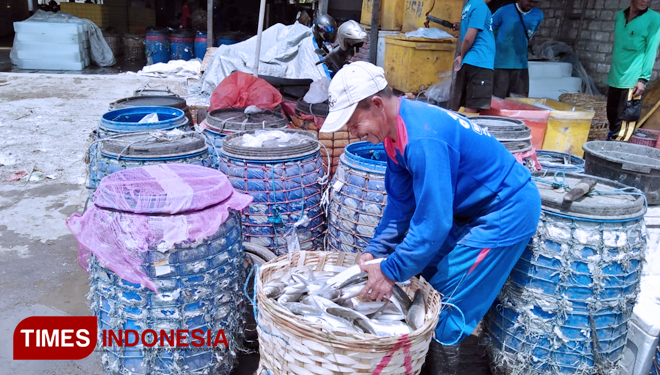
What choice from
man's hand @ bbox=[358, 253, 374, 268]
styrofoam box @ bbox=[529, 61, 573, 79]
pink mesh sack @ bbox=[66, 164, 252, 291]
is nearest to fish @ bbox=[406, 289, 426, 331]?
man's hand @ bbox=[358, 253, 374, 268]

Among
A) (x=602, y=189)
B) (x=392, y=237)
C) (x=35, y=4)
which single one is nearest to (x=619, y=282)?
(x=602, y=189)

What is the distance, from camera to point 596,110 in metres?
6.04

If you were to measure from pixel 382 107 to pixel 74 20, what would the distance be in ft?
47.3

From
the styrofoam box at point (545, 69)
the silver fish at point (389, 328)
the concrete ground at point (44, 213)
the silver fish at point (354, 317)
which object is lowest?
the concrete ground at point (44, 213)

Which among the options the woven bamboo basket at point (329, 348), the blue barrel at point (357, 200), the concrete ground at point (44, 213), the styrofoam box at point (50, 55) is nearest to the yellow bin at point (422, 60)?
the blue barrel at point (357, 200)

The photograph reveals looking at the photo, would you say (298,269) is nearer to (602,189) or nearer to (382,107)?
(382,107)

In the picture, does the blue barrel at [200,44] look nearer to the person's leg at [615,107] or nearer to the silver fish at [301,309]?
the person's leg at [615,107]

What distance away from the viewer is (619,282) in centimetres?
220

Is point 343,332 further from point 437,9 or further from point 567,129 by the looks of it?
point 437,9

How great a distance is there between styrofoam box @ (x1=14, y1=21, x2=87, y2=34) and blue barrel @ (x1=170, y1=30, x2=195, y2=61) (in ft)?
8.57

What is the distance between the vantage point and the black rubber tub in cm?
284

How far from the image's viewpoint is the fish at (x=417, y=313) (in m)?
1.90

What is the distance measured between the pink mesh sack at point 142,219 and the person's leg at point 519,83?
475 cm

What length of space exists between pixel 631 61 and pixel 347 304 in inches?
194
